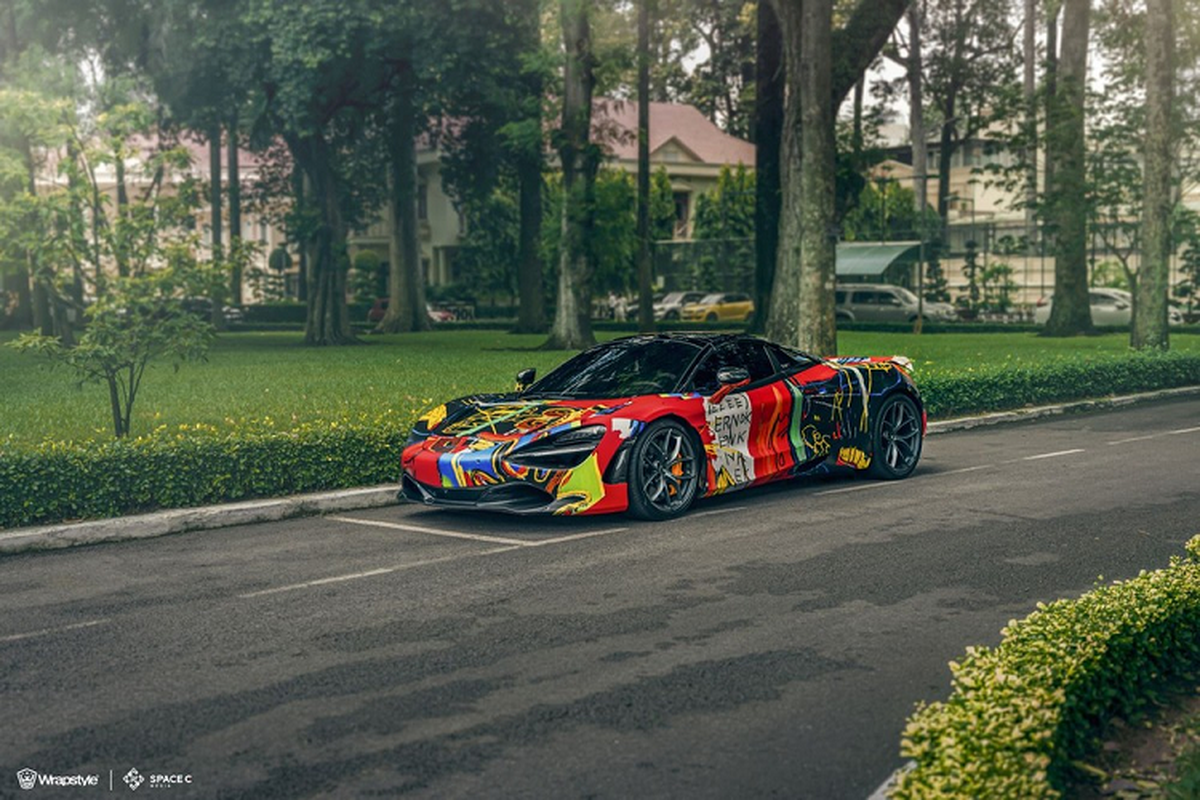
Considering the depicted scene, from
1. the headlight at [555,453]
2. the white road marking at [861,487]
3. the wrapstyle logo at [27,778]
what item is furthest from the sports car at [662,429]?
the wrapstyle logo at [27,778]

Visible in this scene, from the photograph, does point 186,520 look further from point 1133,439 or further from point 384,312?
point 384,312

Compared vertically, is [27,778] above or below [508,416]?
below

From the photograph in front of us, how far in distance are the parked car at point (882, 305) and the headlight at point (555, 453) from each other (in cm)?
4047

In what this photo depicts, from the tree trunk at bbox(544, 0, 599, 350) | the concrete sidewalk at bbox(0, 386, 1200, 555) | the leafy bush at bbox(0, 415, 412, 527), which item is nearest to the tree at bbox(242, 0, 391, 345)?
the tree trunk at bbox(544, 0, 599, 350)

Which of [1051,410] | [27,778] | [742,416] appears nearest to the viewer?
[27,778]

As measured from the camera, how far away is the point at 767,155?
33.1 m

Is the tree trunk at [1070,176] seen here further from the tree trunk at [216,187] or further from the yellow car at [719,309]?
the tree trunk at [216,187]

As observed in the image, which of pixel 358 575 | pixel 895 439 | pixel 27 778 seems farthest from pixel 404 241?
pixel 27 778

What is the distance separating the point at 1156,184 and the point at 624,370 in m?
18.0

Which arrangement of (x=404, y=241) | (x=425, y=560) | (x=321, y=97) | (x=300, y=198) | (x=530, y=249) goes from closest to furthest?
(x=425, y=560) < (x=321, y=97) < (x=300, y=198) < (x=530, y=249) < (x=404, y=241)

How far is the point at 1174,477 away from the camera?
1291 cm

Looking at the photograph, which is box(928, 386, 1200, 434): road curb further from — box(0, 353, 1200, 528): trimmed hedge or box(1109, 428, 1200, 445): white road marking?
→ box(0, 353, 1200, 528): trimmed hedge

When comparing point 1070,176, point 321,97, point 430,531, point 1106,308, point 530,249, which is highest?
point 321,97

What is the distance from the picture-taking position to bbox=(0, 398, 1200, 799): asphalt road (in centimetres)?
535
